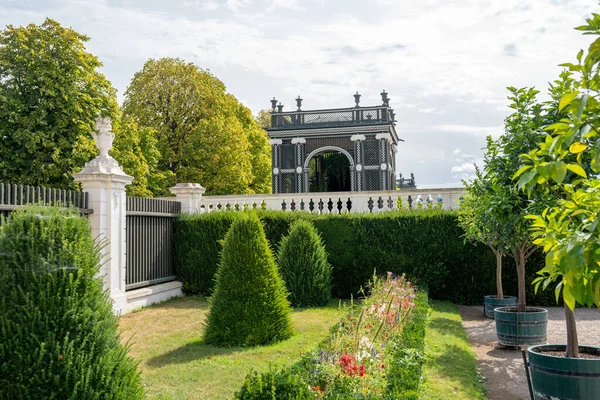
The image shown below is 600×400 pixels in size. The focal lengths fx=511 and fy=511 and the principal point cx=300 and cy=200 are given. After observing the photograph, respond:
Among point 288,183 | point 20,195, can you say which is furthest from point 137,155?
point 20,195

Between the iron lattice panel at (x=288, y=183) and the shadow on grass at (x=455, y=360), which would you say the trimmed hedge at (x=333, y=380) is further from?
the iron lattice panel at (x=288, y=183)

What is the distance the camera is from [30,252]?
12.8ft

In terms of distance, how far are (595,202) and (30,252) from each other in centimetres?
378

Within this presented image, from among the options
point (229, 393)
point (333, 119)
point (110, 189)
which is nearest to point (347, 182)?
point (333, 119)

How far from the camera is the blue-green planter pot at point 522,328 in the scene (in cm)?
888

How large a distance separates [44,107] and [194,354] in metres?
18.9

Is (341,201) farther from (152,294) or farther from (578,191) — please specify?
(578,191)

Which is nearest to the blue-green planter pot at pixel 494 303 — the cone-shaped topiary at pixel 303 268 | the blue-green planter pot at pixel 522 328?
the blue-green planter pot at pixel 522 328

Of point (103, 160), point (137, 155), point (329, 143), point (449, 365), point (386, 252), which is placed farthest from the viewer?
point (329, 143)

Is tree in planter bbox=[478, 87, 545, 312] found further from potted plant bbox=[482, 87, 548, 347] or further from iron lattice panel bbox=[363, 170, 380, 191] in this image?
iron lattice panel bbox=[363, 170, 380, 191]

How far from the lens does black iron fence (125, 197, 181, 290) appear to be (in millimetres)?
12430

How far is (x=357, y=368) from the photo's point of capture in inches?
195

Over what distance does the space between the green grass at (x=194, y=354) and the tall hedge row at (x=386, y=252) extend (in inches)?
116

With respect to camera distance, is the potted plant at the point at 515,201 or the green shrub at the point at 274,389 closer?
the green shrub at the point at 274,389
